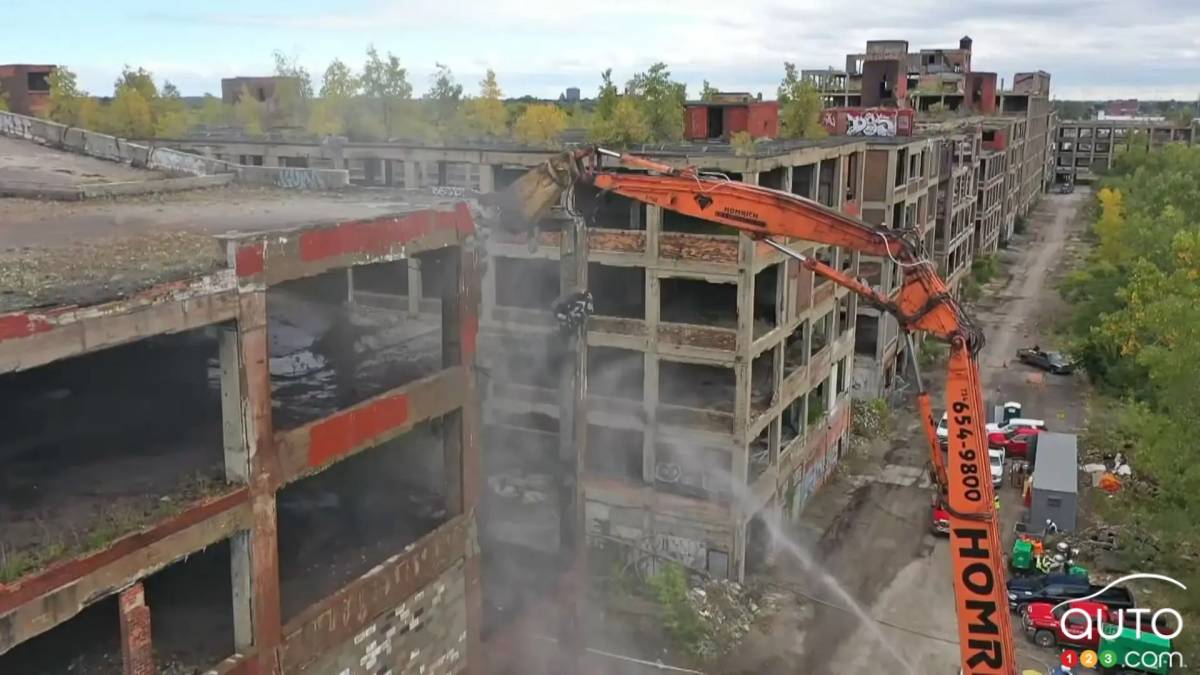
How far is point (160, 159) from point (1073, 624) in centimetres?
2723

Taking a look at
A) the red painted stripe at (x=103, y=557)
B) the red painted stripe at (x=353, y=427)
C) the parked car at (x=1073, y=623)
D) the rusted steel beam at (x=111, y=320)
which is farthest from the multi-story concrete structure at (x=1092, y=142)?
the red painted stripe at (x=103, y=557)

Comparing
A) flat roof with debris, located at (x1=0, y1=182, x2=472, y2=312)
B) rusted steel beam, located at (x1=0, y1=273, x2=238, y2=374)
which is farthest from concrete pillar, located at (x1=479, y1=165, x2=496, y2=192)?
rusted steel beam, located at (x1=0, y1=273, x2=238, y2=374)

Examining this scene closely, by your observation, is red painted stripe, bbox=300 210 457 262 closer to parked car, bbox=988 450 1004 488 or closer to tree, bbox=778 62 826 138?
parked car, bbox=988 450 1004 488

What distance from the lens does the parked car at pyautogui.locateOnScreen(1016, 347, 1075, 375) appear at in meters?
53.8

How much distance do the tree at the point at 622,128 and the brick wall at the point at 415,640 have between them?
2303cm

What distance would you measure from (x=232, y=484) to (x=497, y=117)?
1705 inches

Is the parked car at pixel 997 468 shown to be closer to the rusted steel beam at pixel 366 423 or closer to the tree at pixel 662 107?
the tree at pixel 662 107

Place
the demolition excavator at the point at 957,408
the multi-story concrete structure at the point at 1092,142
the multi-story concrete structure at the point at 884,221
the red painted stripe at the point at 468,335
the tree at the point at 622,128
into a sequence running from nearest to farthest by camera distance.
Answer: the demolition excavator at the point at 957,408
the red painted stripe at the point at 468,335
the tree at the point at 622,128
the multi-story concrete structure at the point at 884,221
the multi-story concrete structure at the point at 1092,142

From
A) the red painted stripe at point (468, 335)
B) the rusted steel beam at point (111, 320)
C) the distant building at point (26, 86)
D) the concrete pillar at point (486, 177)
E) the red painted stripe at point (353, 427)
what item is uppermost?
the distant building at point (26, 86)

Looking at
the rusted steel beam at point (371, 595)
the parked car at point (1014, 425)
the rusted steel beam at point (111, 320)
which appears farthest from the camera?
the parked car at point (1014, 425)

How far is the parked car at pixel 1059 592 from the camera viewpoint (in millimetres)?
27609

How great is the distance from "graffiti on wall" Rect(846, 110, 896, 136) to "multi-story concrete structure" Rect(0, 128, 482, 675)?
41925 mm

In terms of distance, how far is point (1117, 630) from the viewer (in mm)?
25219

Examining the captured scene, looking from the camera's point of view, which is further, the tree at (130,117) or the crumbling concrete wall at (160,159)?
the tree at (130,117)
